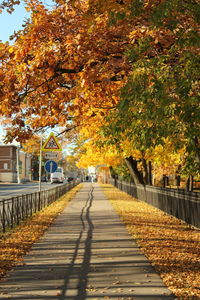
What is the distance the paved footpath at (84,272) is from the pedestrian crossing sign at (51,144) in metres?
7.81

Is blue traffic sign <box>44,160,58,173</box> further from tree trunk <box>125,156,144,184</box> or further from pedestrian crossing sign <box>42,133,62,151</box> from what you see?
tree trunk <box>125,156,144,184</box>

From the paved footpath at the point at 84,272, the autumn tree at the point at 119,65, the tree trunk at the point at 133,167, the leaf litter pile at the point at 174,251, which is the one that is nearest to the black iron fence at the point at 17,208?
the paved footpath at the point at 84,272

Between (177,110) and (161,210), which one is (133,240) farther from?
(161,210)

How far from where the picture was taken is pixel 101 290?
6363 mm

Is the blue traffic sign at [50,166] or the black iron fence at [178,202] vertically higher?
the blue traffic sign at [50,166]

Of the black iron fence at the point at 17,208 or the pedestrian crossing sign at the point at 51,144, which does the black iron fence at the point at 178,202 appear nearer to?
the pedestrian crossing sign at the point at 51,144

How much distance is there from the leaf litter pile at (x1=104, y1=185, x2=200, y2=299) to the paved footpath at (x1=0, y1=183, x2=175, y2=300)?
197 mm

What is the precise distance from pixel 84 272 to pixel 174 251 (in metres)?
3.04

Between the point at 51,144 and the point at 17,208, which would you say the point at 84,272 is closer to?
the point at 17,208

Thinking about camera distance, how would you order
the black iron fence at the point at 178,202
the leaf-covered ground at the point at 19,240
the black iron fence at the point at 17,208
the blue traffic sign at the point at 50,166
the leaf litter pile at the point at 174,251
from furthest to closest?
the blue traffic sign at the point at 50,166, the black iron fence at the point at 178,202, the black iron fence at the point at 17,208, the leaf-covered ground at the point at 19,240, the leaf litter pile at the point at 174,251

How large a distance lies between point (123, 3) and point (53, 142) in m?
10.6

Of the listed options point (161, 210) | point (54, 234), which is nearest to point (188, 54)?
point (54, 234)

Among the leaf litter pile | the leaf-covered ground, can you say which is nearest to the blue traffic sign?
the leaf-covered ground

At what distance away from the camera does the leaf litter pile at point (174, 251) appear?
6.77 m
